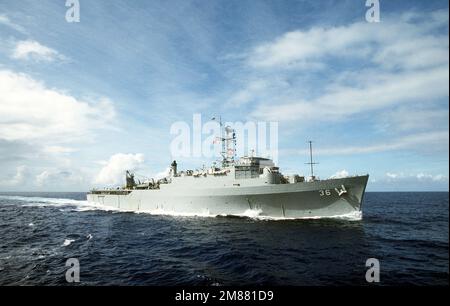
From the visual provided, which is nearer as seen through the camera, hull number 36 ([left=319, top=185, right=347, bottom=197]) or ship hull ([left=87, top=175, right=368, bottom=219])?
hull number 36 ([left=319, top=185, right=347, bottom=197])

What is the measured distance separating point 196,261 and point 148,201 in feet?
87.7

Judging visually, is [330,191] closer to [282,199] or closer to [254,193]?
[282,199]

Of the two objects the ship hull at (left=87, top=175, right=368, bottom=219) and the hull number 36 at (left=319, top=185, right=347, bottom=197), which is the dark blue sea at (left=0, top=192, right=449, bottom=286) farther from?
the hull number 36 at (left=319, top=185, right=347, bottom=197)

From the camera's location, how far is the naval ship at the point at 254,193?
26.4 meters

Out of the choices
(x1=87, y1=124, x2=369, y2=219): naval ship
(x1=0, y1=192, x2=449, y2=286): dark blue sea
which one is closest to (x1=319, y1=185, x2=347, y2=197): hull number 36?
(x1=87, y1=124, x2=369, y2=219): naval ship

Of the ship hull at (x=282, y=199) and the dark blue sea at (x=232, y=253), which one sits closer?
the dark blue sea at (x=232, y=253)

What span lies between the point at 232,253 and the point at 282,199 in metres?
11.2

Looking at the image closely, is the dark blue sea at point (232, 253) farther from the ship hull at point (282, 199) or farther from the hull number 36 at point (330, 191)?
the hull number 36 at point (330, 191)

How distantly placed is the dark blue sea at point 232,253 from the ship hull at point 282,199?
1400mm

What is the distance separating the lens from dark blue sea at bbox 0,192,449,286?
13.7 meters

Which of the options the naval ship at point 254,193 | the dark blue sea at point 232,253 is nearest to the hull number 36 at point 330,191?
the naval ship at point 254,193
